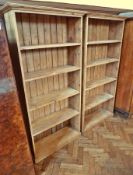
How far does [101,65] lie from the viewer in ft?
8.79

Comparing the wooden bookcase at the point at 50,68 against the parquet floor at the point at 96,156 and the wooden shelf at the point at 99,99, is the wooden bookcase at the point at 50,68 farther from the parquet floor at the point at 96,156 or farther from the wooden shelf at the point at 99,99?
the wooden shelf at the point at 99,99

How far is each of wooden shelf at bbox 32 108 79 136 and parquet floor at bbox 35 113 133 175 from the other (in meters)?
0.43

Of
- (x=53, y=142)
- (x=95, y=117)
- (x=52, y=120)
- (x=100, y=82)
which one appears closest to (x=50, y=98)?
(x=52, y=120)

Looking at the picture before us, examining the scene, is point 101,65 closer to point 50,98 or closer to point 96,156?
point 50,98

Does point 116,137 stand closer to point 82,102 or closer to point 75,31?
point 82,102

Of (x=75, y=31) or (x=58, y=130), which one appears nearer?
(x=75, y=31)

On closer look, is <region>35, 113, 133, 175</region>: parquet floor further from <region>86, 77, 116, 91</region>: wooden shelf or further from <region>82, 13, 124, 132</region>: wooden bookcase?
<region>86, 77, 116, 91</region>: wooden shelf

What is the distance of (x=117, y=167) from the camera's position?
6.12ft

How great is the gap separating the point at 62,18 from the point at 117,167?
2.05m

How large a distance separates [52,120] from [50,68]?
0.76 metres

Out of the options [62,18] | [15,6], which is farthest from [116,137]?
[15,6]

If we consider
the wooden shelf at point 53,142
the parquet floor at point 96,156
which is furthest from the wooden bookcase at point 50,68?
the parquet floor at point 96,156

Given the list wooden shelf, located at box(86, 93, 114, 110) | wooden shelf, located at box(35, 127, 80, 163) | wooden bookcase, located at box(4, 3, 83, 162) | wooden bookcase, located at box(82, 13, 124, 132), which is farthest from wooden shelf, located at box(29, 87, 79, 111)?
wooden shelf, located at box(35, 127, 80, 163)

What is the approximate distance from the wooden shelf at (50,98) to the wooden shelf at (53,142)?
71cm
